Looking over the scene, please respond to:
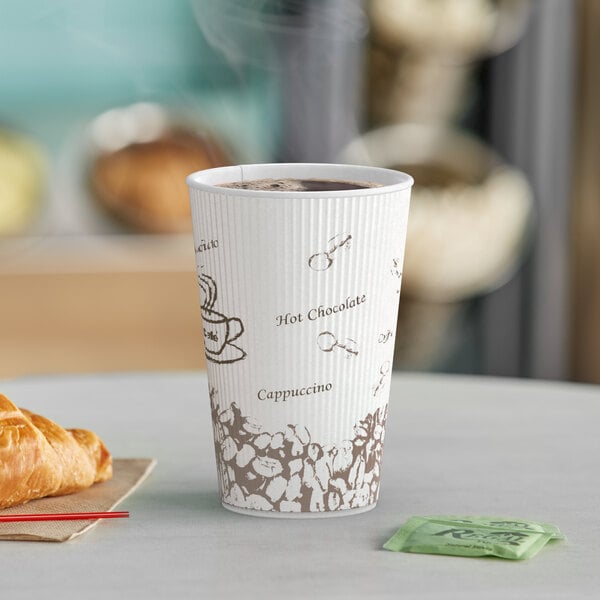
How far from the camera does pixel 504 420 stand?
2.98ft

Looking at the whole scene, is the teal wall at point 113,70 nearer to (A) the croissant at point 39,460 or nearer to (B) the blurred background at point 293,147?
(B) the blurred background at point 293,147

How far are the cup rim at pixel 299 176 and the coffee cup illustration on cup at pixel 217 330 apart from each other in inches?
2.2

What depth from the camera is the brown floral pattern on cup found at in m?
0.66

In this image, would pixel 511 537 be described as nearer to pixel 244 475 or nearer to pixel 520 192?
pixel 244 475

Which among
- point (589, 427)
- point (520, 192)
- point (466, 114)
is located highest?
point (466, 114)

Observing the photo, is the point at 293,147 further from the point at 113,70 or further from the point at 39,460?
the point at 39,460

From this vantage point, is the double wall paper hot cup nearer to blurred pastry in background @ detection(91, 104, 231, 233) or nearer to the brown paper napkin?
the brown paper napkin

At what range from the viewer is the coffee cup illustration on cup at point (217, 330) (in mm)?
663

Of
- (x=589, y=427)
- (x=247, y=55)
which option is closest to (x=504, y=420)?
(x=589, y=427)

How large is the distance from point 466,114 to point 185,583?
1.87m

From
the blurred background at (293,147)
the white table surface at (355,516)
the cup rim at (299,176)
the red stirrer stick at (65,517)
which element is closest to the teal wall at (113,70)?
→ the blurred background at (293,147)

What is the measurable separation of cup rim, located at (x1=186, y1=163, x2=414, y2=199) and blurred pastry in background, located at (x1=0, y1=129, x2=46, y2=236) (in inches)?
62.2

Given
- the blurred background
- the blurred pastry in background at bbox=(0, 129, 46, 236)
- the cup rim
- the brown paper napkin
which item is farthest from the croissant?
the blurred pastry in background at bbox=(0, 129, 46, 236)

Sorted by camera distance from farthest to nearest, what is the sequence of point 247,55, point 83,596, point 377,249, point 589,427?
point 247,55
point 589,427
point 377,249
point 83,596
